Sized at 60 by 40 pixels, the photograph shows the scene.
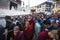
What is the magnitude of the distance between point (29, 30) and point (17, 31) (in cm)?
119

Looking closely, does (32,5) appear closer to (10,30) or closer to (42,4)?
(42,4)

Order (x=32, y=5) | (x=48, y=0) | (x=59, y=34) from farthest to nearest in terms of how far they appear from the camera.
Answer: (x=48, y=0) → (x=32, y=5) → (x=59, y=34)

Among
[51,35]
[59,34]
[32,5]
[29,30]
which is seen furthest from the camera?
[32,5]

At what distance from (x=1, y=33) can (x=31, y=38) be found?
1.36 meters

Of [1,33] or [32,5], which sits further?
[32,5]

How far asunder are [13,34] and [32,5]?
43.2 metres

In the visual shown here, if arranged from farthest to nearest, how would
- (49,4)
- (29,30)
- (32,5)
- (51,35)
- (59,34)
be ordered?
(49,4) < (32,5) < (29,30) < (59,34) < (51,35)

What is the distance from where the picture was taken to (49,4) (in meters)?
53.4

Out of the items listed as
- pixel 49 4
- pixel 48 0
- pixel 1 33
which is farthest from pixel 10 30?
pixel 48 0

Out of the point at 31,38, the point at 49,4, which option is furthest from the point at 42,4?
the point at 31,38

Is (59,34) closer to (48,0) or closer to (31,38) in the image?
(31,38)

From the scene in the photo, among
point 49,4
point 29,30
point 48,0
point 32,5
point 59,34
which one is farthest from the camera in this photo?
point 48,0

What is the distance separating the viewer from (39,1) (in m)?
54.8

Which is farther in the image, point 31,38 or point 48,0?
point 48,0
